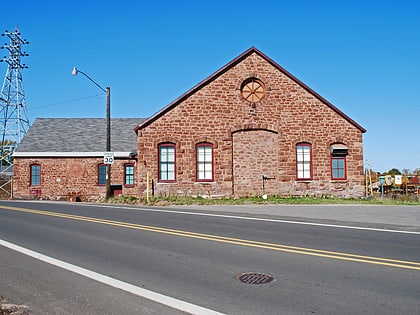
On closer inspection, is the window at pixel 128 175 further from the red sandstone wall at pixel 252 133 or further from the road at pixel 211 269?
the road at pixel 211 269

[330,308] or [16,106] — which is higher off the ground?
[16,106]

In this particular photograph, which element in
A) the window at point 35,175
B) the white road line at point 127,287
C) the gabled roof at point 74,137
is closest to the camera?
the white road line at point 127,287

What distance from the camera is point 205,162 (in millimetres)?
22969

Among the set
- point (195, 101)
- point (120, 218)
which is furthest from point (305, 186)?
point (120, 218)

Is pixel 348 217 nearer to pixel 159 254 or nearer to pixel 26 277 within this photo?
pixel 159 254

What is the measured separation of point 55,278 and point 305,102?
19384mm

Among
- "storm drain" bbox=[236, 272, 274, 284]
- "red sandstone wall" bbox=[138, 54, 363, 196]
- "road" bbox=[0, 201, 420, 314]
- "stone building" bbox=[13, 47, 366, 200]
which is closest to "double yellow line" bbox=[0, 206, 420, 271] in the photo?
"road" bbox=[0, 201, 420, 314]

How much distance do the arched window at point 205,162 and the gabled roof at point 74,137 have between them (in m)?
10.6

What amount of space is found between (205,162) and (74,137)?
15292 mm

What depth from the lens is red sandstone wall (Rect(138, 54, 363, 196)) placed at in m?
22.8

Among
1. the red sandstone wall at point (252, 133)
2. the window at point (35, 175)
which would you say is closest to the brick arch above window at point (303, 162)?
the red sandstone wall at point (252, 133)

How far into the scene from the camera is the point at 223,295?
5609mm

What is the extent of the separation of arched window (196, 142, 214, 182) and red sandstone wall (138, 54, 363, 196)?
1.02ft

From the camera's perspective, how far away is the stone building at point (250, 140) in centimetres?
2275
